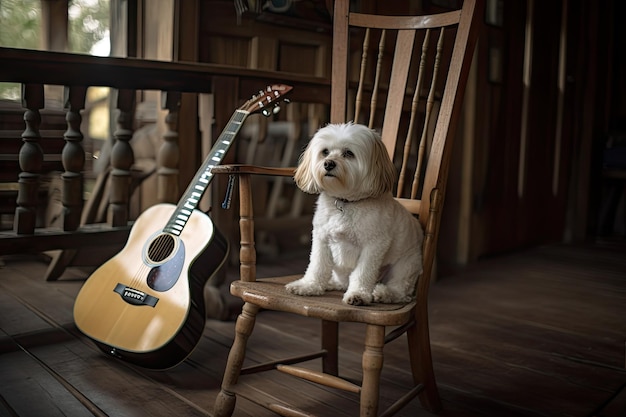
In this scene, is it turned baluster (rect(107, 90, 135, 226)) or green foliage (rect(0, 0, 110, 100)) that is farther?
green foliage (rect(0, 0, 110, 100))

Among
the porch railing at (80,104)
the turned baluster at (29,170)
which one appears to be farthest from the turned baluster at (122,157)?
the turned baluster at (29,170)

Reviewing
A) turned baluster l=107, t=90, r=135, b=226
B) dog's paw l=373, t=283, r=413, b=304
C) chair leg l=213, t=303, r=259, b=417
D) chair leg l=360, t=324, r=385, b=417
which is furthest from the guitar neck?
chair leg l=360, t=324, r=385, b=417

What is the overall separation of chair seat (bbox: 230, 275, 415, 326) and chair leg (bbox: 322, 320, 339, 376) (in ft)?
1.12

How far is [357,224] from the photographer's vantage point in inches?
57.2

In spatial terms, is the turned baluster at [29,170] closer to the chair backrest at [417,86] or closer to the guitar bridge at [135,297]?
the guitar bridge at [135,297]

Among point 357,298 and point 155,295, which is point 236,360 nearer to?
point 357,298

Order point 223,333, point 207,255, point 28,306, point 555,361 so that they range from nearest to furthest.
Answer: point 207,255
point 555,361
point 223,333
point 28,306

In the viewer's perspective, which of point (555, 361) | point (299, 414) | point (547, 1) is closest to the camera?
point (299, 414)

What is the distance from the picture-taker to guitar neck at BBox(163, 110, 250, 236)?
1.97m

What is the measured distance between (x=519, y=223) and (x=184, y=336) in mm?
3026

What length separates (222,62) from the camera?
3180 millimetres

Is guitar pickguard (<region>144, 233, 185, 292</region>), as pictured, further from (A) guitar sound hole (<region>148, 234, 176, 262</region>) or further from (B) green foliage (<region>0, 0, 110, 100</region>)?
(B) green foliage (<region>0, 0, 110, 100</region>)

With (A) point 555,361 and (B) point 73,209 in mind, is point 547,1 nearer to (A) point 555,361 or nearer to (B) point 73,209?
(A) point 555,361

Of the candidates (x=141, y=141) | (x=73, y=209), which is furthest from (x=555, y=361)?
(x=141, y=141)
